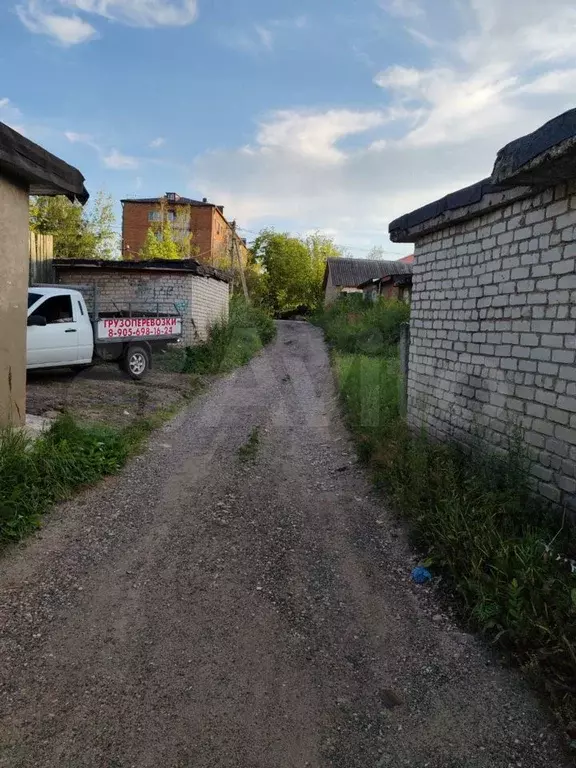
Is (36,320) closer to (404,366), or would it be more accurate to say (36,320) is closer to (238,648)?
(404,366)

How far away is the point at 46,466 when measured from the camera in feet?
16.4

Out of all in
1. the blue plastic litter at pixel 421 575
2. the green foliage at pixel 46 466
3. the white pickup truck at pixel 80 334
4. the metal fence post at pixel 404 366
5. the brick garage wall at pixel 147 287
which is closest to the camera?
the blue plastic litter at pixel 421 575

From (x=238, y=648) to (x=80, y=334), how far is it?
8024mm

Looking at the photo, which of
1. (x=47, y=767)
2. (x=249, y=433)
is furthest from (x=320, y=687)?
(x=249, y=433)

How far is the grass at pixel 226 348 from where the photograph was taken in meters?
13.1

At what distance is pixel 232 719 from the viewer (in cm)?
242

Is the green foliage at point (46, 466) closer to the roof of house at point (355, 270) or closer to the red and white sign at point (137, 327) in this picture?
the red and white sign at point (137, 327)

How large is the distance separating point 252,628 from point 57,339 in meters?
7.65

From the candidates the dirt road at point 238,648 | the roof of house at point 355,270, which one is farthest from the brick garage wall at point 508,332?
the roof of house at point 355,270

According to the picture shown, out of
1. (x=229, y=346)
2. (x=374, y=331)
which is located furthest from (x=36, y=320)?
(x=374, y=331)

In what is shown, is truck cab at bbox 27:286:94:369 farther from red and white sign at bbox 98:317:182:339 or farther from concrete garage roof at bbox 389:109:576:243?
concrete garage roof at bbox 389:109:576:243

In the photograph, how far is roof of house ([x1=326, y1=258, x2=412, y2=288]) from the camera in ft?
129

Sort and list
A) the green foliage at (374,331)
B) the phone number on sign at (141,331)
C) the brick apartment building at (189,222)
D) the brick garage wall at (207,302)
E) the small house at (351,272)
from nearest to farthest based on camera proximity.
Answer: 1. the phone number on sign at (141,331)
2. the brick garage wall at (207,302)
3. the green foliage at (374,331)
4. the small house at (351,272)
5. the brick apartment building at (189,222)

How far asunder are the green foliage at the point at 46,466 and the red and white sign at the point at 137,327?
452 cm
